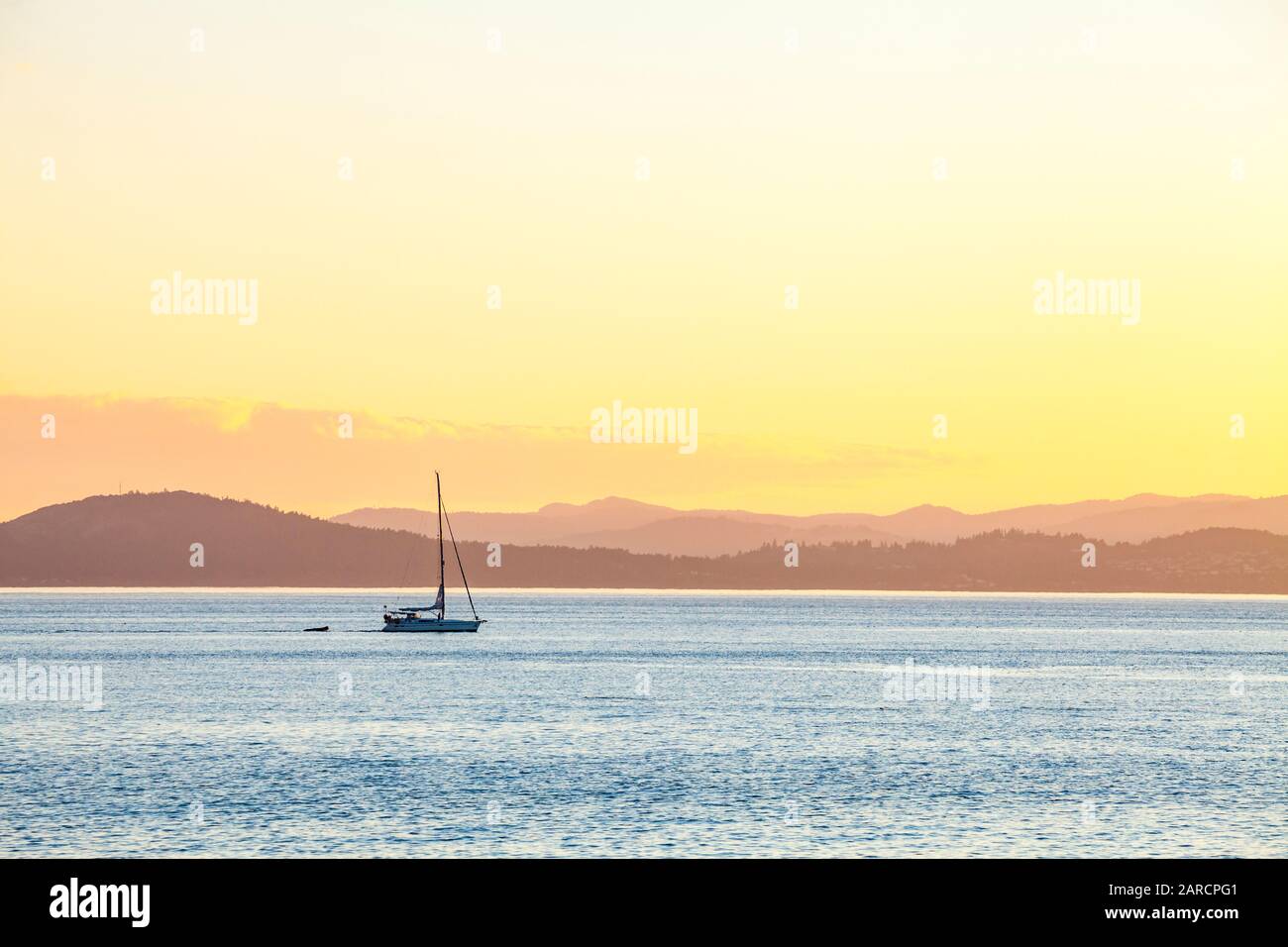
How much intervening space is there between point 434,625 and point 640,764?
121 m

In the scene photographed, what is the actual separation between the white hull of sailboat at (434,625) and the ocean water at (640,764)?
48.2 metres

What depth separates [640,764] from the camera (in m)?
58.8

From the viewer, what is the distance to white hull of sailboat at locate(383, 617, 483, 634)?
561 feet

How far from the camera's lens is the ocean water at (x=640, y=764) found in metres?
43.1

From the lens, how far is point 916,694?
99812 mm

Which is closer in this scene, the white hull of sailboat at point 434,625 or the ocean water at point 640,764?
the ocean water at point 640,764

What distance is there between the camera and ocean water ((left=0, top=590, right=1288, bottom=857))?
43062 mm

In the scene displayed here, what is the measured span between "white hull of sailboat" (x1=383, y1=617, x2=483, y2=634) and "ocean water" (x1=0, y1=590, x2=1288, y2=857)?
4821 cm

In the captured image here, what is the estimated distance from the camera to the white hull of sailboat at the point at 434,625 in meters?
171

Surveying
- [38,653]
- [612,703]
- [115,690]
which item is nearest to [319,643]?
[38,653]

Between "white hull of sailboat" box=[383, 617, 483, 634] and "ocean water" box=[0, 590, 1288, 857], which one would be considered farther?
"white hull of sailboat" box=[383, 617, 483, 634]
